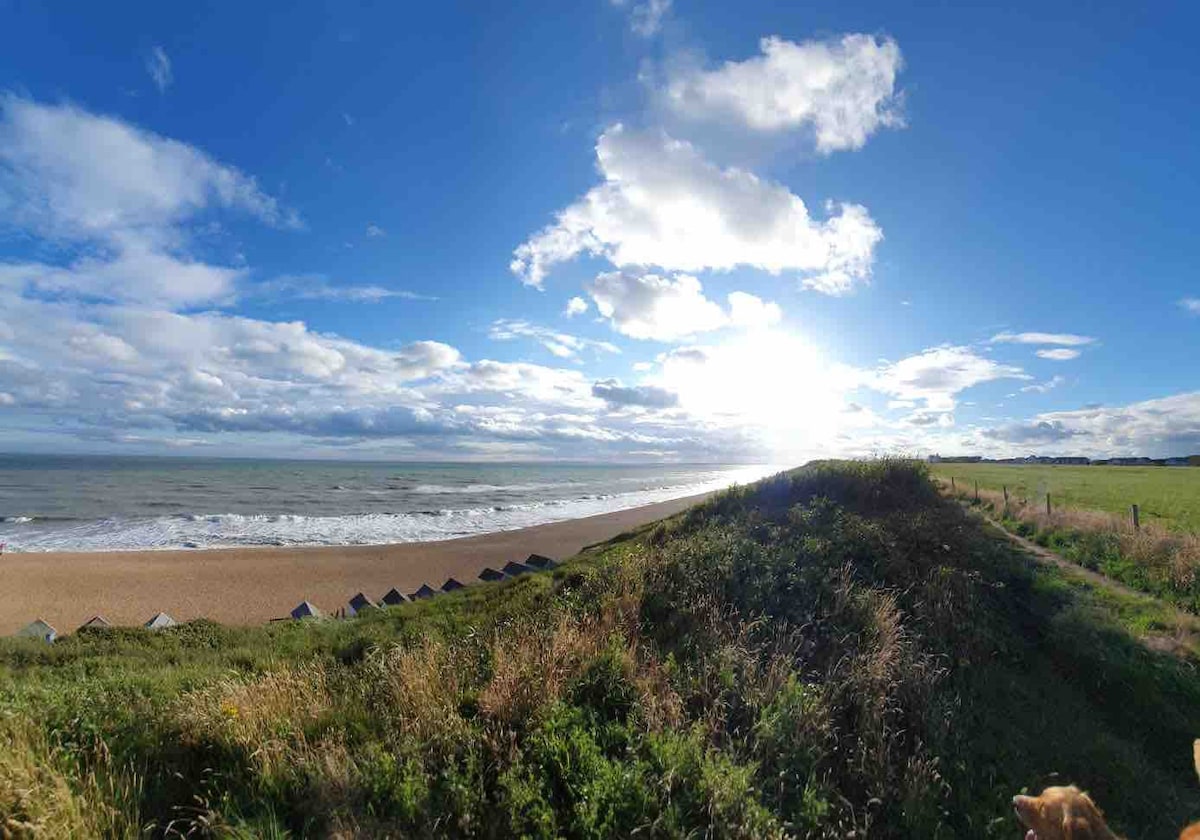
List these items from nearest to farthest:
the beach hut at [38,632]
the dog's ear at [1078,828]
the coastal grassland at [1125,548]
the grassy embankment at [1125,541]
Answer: the dog's ear at [1078,828] → the coastal grassland at [1125,548] → the grassy embankment at [1125,541] → the beach hut at [38,632]

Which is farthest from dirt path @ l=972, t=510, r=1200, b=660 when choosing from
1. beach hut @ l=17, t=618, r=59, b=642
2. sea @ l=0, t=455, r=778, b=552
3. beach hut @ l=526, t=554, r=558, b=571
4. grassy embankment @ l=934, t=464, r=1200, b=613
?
sea @ l=0, t=455, r=778, b=552

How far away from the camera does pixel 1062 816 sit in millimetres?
2912

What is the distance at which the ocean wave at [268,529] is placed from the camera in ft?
88.5

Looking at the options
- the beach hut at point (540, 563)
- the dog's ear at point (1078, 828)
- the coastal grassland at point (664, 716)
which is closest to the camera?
the dog's ear at point (1078, 828)

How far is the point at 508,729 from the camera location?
4281 millimetres

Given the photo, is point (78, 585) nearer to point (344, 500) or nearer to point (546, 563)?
point (546, 563)

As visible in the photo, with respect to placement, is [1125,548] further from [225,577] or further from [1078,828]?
[225,577]

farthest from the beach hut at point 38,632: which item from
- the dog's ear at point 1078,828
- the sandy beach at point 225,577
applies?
the dog's ear at point 1078,828

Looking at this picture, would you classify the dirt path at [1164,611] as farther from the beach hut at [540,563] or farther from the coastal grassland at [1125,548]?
the beach hut at [540,563]

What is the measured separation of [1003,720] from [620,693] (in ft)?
14.4

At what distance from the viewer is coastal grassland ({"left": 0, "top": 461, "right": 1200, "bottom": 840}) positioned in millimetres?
3531

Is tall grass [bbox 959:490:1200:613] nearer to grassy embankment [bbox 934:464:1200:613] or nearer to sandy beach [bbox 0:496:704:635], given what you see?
grassy embankment [bbox 934:464:1200:613]

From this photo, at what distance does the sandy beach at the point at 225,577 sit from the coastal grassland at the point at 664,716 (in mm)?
8557

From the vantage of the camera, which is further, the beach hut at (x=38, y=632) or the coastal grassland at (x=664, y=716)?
the beach hut at (x=38, y=632)
